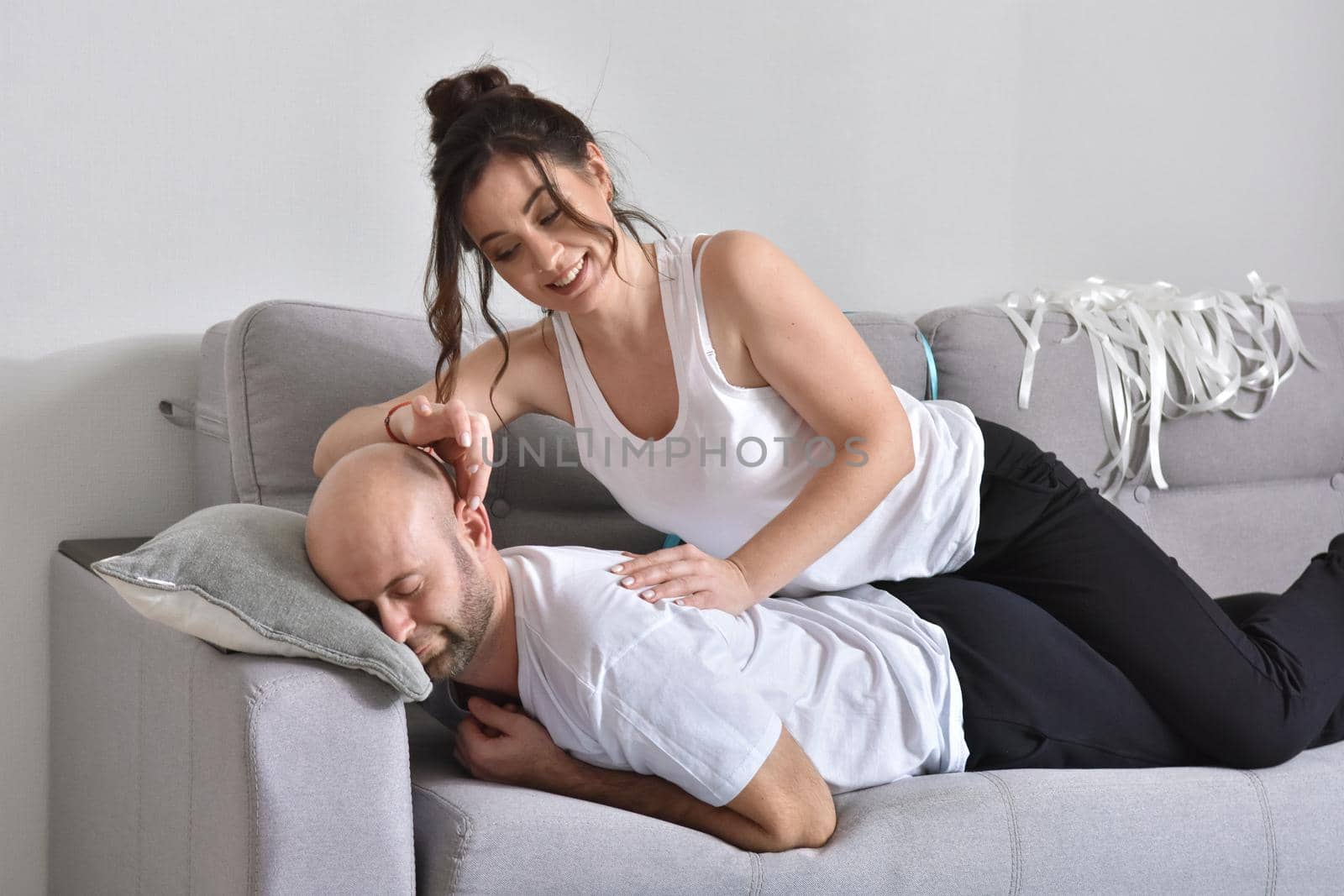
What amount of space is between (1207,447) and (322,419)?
5.11ft

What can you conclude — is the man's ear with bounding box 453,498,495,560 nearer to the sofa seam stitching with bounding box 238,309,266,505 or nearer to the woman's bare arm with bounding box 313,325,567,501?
the woman's bare arm with bounding box 313,325,567,501

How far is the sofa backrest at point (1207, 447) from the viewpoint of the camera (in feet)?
7.07

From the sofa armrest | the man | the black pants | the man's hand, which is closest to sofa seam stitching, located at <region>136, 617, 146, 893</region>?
the sofa armrest

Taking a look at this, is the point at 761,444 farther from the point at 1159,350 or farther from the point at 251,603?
the point at 1159,350

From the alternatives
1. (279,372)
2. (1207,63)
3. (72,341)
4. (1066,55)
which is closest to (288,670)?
(279,372)

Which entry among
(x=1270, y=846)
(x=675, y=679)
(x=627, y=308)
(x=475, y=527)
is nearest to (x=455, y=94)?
(x=627, y=308)

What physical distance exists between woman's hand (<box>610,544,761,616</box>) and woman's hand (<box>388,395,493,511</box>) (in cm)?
19

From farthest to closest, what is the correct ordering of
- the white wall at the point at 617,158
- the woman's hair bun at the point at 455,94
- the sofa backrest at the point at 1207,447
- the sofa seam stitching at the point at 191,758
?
the sofa backrest at the point at 1207,447, the white wall at the point at 617,158, the woman's hair bun at the point at 455,94, the sofa seam stitching at the point at 191,758

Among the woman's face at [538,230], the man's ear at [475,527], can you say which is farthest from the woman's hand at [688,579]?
the woman's face at [538,230]

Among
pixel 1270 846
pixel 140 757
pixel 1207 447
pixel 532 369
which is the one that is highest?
pixel 532 369

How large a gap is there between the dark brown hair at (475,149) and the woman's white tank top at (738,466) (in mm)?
160

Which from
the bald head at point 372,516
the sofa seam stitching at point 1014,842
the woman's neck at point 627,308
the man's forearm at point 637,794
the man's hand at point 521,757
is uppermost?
the woman's neck at point 627,308

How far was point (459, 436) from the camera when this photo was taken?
1303 mm

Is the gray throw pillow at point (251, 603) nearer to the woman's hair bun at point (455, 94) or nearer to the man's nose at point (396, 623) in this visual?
the man's nose at point (396, 623)
